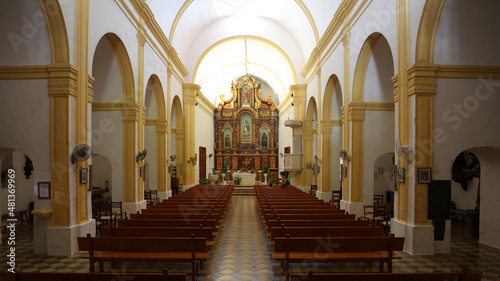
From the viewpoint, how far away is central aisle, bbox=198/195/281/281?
566 cm

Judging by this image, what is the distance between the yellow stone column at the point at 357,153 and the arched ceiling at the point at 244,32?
3.97 metres

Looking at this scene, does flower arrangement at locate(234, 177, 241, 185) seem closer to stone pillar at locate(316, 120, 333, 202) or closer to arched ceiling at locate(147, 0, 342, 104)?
arched ceiling at locate(147, 0, 342, 104)

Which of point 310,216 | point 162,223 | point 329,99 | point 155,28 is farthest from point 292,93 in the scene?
point 162,223

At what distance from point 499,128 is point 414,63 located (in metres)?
2.14

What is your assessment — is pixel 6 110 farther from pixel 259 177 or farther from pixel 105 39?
pixel 259 177

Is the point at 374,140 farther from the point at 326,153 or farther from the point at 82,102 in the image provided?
the point at 82,102

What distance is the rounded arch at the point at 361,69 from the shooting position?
32.5ft

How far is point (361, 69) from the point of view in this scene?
34.5 feet

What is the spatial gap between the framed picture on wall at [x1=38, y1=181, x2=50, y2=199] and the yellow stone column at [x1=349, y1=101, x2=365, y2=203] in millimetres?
8003

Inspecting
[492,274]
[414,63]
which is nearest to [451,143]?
[414,63]

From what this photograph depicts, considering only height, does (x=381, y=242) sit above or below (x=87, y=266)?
above

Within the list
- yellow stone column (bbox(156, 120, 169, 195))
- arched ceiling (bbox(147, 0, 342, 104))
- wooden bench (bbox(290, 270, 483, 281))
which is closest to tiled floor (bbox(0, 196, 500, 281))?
wooden bench (bbox(290, 270, 483, 281))

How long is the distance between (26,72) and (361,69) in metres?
8.49

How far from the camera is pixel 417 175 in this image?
6883mm
